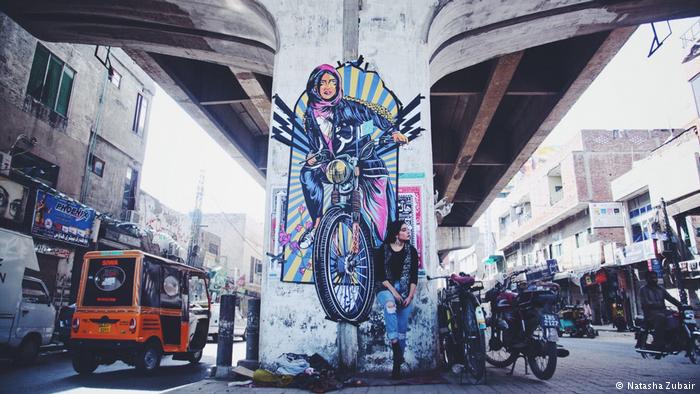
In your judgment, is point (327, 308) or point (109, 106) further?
point (109, 106)

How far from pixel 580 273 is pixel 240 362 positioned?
1015 inches

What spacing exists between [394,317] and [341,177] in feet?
6.23

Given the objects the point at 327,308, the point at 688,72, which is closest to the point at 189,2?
the point at 327,308

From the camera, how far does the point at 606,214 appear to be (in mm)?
25875

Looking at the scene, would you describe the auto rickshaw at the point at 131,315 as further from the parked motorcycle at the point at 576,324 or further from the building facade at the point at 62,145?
the parked motorcycle at the point at 576,324

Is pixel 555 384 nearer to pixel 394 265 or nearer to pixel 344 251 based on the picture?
pixel 394 265

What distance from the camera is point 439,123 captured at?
12.2 metres

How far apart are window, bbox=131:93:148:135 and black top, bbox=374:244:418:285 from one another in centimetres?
1842

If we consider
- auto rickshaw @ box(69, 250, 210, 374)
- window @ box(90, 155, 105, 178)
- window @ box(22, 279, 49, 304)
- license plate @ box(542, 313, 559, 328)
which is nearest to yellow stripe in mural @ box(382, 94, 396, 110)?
license plate @ box(542, 313, 559, 328)

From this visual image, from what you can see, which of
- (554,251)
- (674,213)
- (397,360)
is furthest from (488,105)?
(554,251)

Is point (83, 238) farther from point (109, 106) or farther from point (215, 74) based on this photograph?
point (215, 74)

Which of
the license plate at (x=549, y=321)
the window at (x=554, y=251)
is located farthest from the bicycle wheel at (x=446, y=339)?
the window at (x=554, y=251)

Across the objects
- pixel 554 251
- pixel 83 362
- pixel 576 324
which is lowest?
pixel 83 362

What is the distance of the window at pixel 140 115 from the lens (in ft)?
65.2
